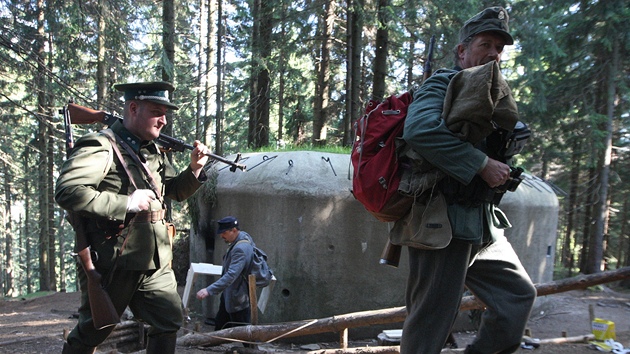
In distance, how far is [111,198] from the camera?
119 inches

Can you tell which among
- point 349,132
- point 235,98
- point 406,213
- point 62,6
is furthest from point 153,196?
point 235,98

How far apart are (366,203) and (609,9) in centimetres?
1422

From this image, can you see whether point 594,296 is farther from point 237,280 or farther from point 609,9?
point 237,280

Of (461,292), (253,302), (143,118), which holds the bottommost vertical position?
(253,302)

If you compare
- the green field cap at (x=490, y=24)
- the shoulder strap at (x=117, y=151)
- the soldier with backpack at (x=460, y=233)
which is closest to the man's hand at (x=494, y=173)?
the soldier with backpack at (x=460, y=233)

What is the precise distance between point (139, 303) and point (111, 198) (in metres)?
0.82

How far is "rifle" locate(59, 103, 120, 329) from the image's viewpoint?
10.1 feet

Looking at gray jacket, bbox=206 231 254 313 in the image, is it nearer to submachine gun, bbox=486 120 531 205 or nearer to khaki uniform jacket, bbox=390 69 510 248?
khaki uniform jacket, bbox=390 69 510 248

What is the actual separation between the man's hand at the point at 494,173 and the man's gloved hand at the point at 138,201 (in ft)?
6.59

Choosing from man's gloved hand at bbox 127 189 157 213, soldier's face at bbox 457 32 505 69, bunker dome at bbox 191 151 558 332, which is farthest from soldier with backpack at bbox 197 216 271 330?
soldier's face at bbox 457 32 505 69

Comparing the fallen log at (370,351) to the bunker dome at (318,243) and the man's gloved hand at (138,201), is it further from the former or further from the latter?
the bunker dome at (318,243)

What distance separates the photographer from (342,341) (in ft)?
16.8

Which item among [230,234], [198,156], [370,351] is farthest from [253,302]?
[198,156]

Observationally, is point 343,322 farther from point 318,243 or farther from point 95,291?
point 318,243
